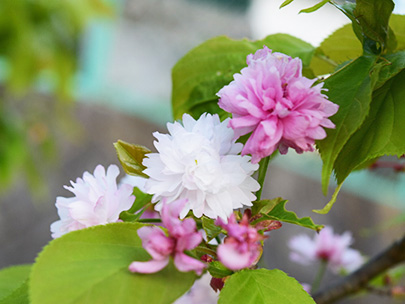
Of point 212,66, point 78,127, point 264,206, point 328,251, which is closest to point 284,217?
point 264,206

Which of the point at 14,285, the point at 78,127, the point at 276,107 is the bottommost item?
the point at 78,127

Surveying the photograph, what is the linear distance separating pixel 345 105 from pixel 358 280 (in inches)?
7.4

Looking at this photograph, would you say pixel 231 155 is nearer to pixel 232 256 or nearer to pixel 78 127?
pixel 232 256

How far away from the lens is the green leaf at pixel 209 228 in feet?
0.57

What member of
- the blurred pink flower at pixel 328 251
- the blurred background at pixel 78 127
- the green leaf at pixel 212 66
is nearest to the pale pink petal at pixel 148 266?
the green leaf at pixel 212 66

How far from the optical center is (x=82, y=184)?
0.62 feet

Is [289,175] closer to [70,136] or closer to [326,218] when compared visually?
[326,218]

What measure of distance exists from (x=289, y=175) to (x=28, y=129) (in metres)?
0.73

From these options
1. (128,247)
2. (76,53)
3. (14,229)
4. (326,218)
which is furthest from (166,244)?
(76,53)

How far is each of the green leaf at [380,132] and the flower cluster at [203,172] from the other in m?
0.04

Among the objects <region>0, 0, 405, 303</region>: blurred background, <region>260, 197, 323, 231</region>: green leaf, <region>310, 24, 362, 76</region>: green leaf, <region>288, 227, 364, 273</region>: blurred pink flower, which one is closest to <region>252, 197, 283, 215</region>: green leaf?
<region>260, 197, 323, 231</region>: green leaf

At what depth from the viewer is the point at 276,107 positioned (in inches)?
6.5

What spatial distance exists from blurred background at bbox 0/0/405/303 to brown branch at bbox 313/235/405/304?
2.76 feet

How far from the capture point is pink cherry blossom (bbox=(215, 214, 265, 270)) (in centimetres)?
15
